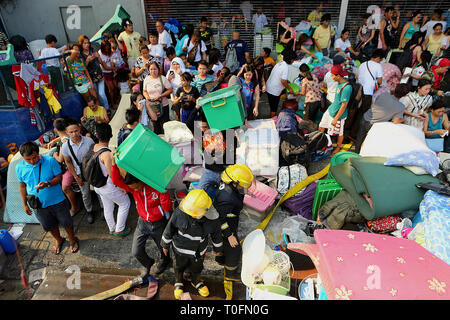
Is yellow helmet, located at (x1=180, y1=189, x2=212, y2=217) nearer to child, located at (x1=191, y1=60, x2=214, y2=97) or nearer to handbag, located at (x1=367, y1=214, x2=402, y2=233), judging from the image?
handbag, located at (x1=367, y1=214, x2=402, y2=233)

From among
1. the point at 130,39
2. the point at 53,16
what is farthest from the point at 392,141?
the point at 53,16

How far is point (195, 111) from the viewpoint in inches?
204

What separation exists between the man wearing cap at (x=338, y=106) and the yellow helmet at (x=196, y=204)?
3703mm

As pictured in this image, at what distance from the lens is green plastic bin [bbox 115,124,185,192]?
10.4ft

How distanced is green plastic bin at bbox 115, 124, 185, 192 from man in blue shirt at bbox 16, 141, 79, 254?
120cm

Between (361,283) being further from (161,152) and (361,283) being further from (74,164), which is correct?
(74,164)

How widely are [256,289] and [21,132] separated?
5.60 meters

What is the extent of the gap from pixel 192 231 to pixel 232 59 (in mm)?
5954

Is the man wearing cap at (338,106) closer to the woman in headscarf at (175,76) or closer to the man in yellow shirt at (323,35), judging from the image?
the woman in headscarf at (175,76)

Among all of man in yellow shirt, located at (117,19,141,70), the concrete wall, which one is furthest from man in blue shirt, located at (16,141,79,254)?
the concrete wall

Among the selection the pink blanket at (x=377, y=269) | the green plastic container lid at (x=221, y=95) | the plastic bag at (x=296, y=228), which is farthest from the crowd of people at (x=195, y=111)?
the pink blanket at (x=377, y=269)

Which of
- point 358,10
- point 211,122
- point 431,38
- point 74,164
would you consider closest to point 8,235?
point 74,164

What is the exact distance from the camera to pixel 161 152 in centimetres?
336
